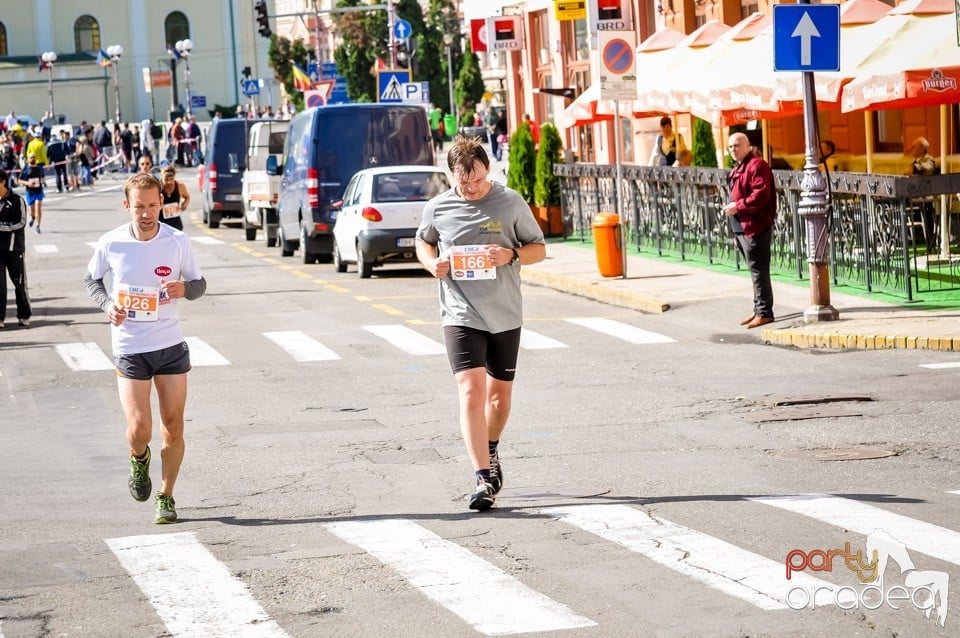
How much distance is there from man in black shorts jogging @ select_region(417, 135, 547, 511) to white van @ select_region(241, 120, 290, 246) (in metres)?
23.0

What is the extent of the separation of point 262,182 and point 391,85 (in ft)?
29.3

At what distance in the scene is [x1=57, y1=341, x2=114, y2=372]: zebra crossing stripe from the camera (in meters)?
16.2

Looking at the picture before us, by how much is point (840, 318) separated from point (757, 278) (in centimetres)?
96

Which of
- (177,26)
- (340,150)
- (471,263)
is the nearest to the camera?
(471,263)

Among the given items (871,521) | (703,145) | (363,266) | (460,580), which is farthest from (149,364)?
(703,145)

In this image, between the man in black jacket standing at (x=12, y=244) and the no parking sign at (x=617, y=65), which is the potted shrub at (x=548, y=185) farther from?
the man in black jacket standing at (x=12, y=244)

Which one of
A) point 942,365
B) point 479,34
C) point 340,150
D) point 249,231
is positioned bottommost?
point 942,365

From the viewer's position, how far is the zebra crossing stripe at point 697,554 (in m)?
6.82

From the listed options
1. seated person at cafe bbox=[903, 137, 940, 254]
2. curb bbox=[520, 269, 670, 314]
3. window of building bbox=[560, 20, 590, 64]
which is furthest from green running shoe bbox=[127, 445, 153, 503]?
window of building bbox=[560, 20, 590, 64]

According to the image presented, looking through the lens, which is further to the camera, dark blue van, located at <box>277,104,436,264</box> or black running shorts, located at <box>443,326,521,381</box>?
dark blue van, located at <box>277,104,436,264</box>

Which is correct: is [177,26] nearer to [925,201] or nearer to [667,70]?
[667,70]

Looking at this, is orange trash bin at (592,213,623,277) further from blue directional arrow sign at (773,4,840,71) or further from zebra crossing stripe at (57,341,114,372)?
zebra crossing stripe at (57,341,114,372)

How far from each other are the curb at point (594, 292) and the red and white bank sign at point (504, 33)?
2086 cm

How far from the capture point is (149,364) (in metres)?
8.96
